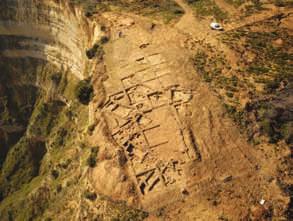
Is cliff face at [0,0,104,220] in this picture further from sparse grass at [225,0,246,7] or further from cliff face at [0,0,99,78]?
sparse grass at [225,0,246,7]

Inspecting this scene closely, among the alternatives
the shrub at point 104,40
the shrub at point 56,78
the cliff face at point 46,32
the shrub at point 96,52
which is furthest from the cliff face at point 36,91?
the shrub at point 104,40

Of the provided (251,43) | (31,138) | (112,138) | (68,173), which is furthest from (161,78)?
(31,138)

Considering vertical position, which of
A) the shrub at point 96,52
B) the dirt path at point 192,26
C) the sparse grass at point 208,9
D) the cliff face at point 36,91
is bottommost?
the cliff face at point 36,91

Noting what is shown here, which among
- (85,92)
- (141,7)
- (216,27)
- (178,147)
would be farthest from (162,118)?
(141,7)

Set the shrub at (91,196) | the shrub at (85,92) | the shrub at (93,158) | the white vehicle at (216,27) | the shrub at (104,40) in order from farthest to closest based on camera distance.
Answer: the white vehicle at (216,27) → the shrub at (104,40) → the shrub at (85,92) → the shrub at (93,158) → the shrub at (91,196)

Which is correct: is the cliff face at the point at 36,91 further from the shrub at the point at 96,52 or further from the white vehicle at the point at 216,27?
the white vehicle at the point at 216,27

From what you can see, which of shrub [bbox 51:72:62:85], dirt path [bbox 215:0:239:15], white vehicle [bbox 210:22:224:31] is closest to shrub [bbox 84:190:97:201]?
white vehicle [bbox 210:22:224:31]
